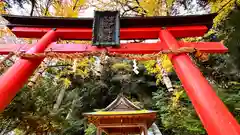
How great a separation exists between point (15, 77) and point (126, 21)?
2.45 meters

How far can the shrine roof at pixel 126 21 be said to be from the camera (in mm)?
4539

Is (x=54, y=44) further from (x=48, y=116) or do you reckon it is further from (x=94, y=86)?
(x=94, y=86)

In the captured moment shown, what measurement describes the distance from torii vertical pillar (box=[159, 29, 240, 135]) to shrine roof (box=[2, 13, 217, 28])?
1.25m

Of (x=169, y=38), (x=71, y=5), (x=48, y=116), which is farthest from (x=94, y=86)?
(x=169, y=38)

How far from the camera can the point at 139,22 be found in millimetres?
4590

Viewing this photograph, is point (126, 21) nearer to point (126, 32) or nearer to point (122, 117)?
point (126, 32)

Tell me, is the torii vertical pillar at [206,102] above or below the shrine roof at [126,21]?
below

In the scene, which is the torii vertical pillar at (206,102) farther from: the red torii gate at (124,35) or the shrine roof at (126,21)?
the shrine roof at (126,21)

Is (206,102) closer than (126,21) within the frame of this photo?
Yes

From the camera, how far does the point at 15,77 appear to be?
317 centimetres

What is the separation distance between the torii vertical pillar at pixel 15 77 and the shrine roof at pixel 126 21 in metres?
0.74

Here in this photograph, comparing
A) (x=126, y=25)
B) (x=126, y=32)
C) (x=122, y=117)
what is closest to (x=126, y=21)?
(x=126, y=25)

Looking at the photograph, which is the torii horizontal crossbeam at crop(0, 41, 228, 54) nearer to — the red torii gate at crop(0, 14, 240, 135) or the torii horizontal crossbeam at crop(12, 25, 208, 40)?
the red torii gate at crop(0, 14, 240, 135)

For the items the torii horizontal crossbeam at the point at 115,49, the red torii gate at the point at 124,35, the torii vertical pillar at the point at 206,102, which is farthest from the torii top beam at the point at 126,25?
the torii vertical pillar at the point at 206,102
